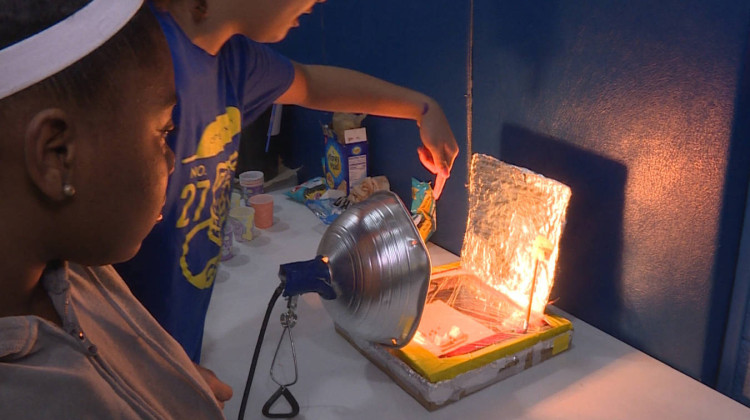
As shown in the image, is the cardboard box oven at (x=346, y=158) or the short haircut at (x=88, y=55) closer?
the short haircut at (x=88, y=55)

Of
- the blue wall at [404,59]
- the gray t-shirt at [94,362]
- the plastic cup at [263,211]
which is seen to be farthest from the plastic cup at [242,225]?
the gray t-shirt at [94,362]

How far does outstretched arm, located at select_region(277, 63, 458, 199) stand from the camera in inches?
43.7

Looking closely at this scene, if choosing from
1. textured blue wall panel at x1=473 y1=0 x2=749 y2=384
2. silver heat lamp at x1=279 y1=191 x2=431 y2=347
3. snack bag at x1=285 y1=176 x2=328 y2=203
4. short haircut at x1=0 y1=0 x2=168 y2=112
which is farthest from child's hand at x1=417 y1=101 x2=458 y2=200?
short haircut at x1=0 y1=0 x2=168 y2=112

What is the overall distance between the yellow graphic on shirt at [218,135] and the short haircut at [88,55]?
0.46 meters

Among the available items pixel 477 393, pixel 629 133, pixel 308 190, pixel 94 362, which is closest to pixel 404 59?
pixel 308 190

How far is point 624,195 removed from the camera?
37.5 inches

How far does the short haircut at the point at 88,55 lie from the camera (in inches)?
15.0

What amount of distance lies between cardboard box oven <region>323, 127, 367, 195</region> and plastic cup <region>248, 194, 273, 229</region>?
174 millimetres

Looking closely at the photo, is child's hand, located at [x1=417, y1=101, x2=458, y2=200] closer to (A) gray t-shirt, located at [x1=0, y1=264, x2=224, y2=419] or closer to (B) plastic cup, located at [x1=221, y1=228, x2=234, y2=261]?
(B) plastic cup, located at [x1=221, y1=228, x2=234, y2=261]

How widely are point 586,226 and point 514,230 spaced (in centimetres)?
11

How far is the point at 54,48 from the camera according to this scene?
39 cm

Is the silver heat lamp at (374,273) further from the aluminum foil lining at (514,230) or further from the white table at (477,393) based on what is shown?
the aluminum foil lining at (514,230)

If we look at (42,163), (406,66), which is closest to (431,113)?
(406,66)

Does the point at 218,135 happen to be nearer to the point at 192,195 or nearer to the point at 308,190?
the point at 192,195
